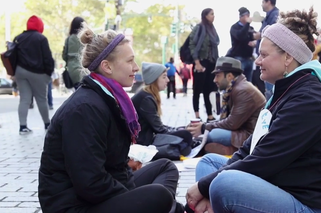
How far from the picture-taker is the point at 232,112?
18.0 feet

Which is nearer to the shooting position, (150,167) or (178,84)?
(150,167)

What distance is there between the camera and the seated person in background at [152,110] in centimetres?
552

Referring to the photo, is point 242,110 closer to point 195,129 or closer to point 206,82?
point 195,129

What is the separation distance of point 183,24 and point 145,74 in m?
37.0

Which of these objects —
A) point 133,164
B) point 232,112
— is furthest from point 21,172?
point 232,112

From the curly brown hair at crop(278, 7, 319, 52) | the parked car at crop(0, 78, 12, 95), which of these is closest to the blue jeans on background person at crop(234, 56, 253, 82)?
the curly brown hair at crop(278, 7, 319, 52)

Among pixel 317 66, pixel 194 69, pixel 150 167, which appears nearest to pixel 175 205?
pixel 150 167

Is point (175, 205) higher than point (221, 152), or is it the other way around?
point (175, 205)

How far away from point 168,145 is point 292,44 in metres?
3.12

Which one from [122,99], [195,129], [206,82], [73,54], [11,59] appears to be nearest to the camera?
[122,99]

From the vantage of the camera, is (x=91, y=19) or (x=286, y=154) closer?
(x=286, y=154)

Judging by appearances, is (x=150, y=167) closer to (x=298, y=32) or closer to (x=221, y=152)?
(x=298, y=32)

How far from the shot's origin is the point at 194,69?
8703 millimetres

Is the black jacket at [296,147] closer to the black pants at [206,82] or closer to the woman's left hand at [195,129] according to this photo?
the woman's left hand at [195,129]
